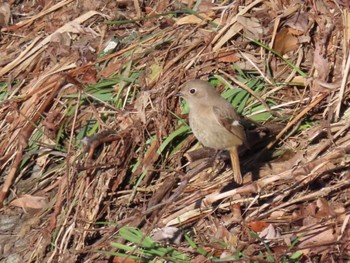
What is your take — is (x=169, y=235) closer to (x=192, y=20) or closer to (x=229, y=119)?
(x=229, y=119)

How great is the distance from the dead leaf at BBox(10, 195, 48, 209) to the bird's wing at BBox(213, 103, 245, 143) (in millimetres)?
1400

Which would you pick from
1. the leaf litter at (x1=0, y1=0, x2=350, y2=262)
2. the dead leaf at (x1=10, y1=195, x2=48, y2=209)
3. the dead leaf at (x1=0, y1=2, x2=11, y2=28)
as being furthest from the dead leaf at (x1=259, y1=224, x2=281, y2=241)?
the dead leaf at (x1=0, y1=2, x2=11, y2=28)

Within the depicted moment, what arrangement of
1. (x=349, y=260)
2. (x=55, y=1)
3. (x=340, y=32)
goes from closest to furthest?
(x=349, y=260)
(x=340, y=32)
(x=55, y=1)

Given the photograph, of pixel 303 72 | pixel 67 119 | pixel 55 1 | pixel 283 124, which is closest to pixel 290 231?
pixel 283 124

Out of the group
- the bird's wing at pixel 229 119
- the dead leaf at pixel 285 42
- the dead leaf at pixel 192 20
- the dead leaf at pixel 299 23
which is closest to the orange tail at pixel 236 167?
the bird's wing at pixel 229 119

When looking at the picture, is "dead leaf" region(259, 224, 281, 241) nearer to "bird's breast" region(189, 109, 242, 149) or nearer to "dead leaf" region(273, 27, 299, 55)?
"bird's breast" region(189, 109, 242, 149)

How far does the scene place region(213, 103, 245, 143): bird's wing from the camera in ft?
19.7

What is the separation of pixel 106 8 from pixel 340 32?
203 centimetres

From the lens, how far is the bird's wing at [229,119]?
237 inches

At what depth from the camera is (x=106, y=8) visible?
746 centimetres

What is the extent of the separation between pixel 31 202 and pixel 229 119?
1.57 m

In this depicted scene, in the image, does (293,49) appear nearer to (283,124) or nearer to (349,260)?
(283,124)

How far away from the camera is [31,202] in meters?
6.41

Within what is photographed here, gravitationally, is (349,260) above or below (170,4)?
below
